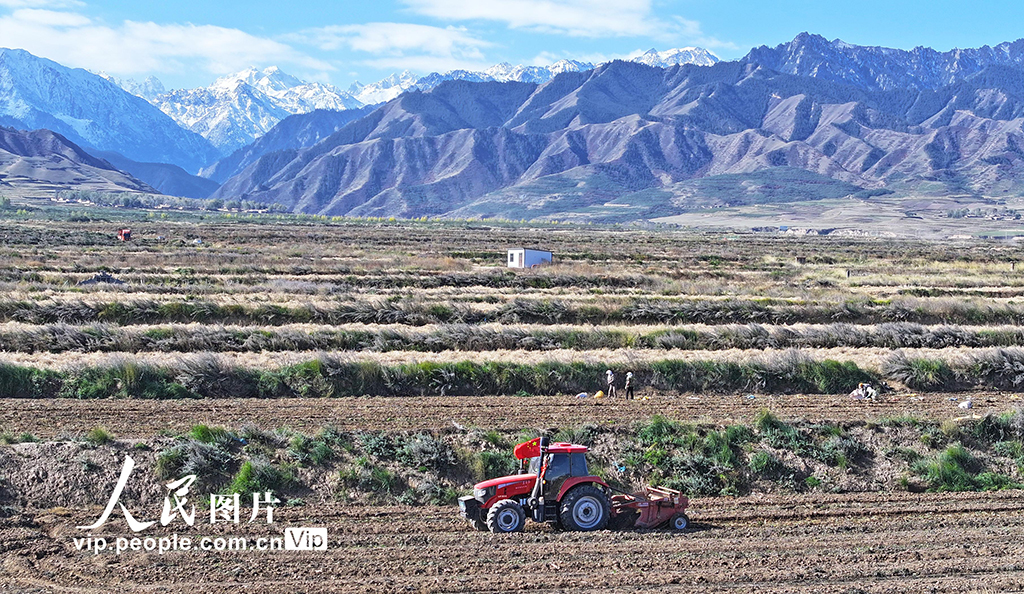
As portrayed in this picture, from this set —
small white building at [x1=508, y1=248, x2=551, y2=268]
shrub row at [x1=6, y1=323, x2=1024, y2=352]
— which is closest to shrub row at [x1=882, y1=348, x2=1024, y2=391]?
shrub row at [x1=6, y1=323, x2=1024, y2=352]

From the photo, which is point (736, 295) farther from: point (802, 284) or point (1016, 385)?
point (1016, 385)

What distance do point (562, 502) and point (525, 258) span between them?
48738mm

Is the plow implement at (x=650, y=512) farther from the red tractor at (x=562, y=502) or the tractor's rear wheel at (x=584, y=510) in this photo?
the tractor's rear wheel at (x=584, y=510)

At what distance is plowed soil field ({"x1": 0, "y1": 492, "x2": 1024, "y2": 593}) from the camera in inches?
413

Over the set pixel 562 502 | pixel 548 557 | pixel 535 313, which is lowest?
pixel 548 557

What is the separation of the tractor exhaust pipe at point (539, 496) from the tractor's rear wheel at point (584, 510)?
11.3 inches

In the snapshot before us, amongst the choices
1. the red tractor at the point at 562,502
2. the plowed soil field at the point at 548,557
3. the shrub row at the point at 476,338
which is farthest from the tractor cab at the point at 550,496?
the shrub row at the point at 476,338

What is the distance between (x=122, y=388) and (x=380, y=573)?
1202cm

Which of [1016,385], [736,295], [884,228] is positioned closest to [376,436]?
[1016,385]

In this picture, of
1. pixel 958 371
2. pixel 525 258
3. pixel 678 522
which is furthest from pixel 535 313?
pixel 525 258

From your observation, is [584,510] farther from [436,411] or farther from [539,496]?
[436,411]

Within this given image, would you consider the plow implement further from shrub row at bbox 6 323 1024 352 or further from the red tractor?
shrub row at bbox 6 323 1024 352

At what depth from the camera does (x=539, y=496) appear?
41.1ft

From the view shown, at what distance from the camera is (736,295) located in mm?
43375
